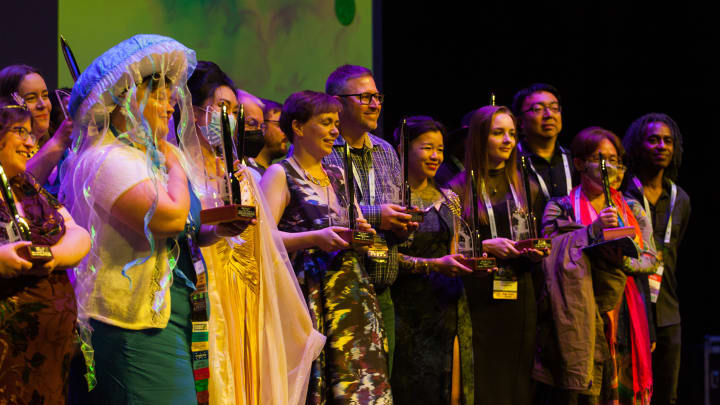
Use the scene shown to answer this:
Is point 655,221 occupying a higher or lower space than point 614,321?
higher

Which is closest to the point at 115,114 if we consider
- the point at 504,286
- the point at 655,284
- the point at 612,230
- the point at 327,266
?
the point at 327,266

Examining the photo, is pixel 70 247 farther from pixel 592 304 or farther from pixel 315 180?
pixel 592 304

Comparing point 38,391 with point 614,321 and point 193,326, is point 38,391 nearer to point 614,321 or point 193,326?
point 193,326

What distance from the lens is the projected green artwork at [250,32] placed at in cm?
396

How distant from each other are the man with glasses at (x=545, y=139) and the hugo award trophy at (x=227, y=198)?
2244 millimetres

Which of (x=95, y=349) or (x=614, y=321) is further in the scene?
(x=614, y=321)

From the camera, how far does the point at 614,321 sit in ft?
13.5

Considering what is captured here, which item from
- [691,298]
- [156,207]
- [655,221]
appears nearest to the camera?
[156,207]

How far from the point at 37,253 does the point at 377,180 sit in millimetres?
1868

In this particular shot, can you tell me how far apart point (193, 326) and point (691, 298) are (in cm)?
508

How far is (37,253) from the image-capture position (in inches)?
75.4

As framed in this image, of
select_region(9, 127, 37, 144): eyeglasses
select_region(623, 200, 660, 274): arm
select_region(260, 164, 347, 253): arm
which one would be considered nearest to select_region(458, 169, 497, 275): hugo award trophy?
select_region(260, 164, 347, 253): arm

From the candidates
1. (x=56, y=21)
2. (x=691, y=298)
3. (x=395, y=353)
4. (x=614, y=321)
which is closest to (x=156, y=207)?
(x=395, y=353)

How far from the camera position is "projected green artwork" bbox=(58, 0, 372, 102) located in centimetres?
396
